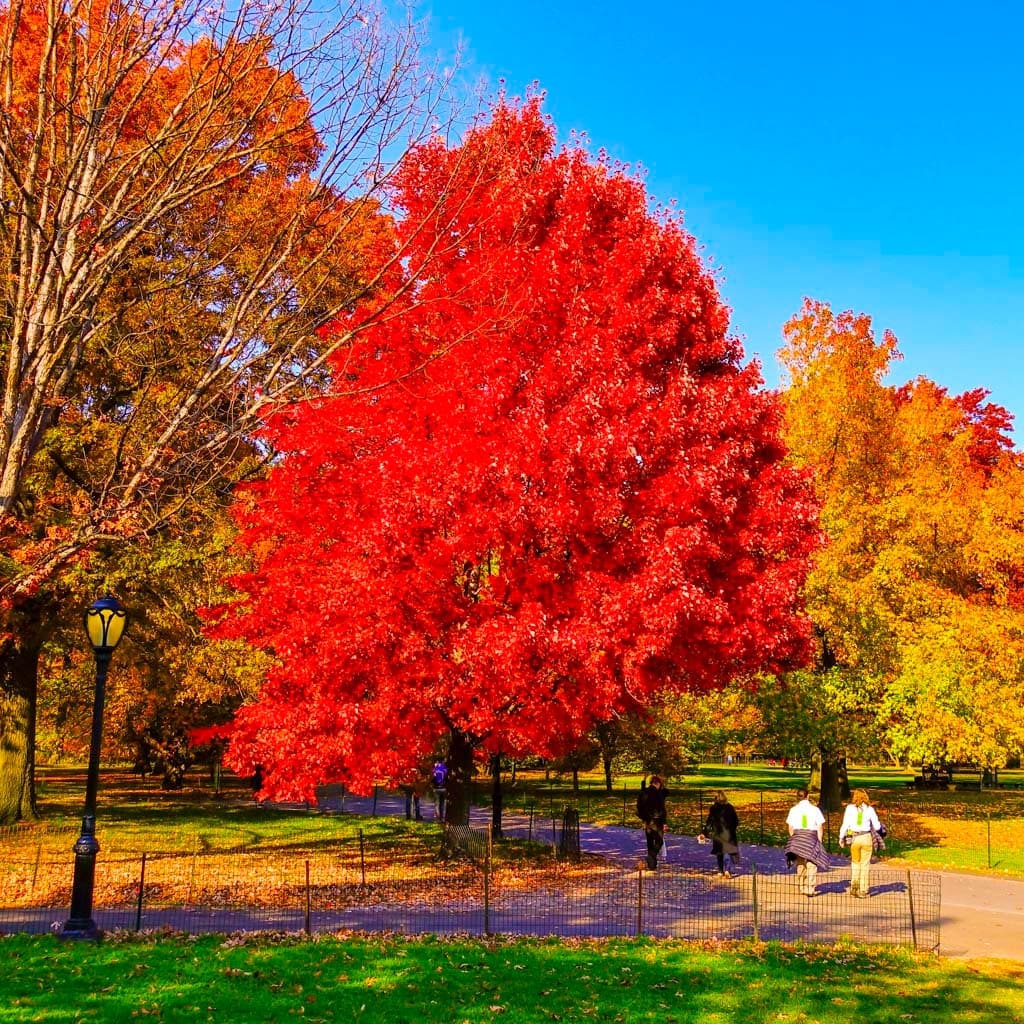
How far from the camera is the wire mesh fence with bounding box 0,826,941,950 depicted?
12836mm

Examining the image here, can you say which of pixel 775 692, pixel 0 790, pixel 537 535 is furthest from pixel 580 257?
pixel 0 790

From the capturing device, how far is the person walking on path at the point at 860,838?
1655 cm

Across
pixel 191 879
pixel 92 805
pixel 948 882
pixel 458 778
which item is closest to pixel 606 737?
pixel 458 778

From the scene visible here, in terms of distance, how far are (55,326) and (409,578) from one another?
7.52 metres

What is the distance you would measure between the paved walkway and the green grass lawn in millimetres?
1590

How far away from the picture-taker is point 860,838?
16641 millimetres

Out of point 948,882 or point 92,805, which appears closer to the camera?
point 92,805

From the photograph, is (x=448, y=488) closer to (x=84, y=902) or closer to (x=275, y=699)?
(x=275, y=699)

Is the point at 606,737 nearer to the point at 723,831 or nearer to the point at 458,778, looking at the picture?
the point at 723,831

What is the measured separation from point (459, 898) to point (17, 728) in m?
13.7

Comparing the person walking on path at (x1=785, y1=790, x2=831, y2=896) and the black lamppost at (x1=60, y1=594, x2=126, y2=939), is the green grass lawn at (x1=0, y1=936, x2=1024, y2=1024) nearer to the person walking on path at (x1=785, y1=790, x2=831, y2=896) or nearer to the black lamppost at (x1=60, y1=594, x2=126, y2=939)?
the black lamppost at (x1=60, y1=594, x2=126, y2=939)

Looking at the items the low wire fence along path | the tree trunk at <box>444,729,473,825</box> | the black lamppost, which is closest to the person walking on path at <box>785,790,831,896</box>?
→ the low wire fence along path

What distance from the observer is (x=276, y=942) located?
1130 centimetres

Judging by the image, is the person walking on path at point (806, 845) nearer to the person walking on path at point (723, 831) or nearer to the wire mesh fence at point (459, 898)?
the wire mesh fence at point (459, 898)
